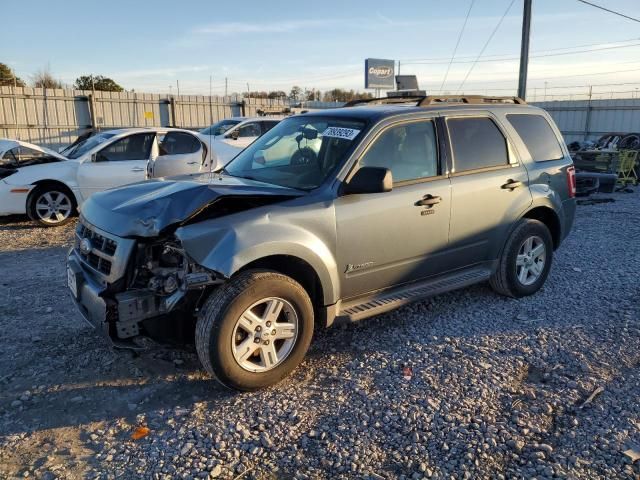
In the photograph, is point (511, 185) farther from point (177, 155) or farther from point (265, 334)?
point (177, 155)

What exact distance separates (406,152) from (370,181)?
0.76 meters

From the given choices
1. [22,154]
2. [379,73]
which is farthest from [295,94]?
[22,154]

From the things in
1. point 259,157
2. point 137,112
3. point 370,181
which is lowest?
point 370,181

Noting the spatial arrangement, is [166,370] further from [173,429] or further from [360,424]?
[360,424]

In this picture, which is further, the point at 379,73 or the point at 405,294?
the point at 379,73

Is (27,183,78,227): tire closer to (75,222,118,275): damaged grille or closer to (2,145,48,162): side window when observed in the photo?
(2,145,48,162): side window

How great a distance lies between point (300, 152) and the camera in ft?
14.9

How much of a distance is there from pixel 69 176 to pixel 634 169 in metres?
14.7

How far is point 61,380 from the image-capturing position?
12.3 ft

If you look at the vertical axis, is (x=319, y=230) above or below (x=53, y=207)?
above

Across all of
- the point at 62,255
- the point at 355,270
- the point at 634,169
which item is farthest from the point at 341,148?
the point at 634,169

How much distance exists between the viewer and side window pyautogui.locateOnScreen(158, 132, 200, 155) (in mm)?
9805

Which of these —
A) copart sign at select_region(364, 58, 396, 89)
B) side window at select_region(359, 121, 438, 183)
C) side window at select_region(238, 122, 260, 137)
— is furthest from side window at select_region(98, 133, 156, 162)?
copart sign at select_region(364, 58, 396, 89)

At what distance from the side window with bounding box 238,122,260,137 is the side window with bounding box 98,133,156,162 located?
409cm
